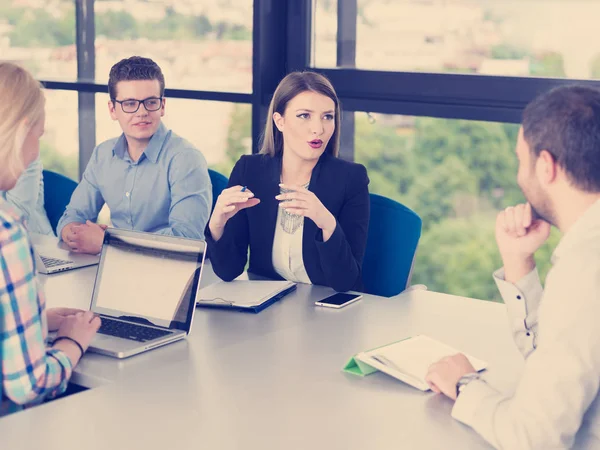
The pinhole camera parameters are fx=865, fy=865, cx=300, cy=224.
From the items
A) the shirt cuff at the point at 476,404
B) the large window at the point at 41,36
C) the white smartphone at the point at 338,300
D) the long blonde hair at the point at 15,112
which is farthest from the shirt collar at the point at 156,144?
the large window at the point at 41,36

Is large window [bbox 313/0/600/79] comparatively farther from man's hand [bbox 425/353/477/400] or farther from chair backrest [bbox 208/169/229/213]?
man's hand [bbox 425/353/477/400]

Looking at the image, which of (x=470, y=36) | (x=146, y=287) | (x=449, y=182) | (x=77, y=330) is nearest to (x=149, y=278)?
(x=146, y=287)

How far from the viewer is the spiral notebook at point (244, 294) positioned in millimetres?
2297

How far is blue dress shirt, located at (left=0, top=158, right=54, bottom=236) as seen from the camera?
3.32 m

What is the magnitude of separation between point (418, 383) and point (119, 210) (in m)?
1.81

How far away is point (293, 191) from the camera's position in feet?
8.54

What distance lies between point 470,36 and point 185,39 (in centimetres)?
161

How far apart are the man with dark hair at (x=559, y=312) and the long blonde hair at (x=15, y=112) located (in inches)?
37.3

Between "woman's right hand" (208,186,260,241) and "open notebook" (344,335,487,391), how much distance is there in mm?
675

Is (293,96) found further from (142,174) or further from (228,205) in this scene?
(142,174)

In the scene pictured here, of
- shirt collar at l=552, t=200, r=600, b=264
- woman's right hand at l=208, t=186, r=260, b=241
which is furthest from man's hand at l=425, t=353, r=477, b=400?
woman's right hand at l=208, t=186, r=260, b=241

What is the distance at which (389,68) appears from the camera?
3.62m

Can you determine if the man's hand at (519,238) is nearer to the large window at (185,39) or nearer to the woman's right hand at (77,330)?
the woman's right hand at (77,330)

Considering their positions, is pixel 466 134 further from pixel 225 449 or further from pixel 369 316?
pixel 225 449
